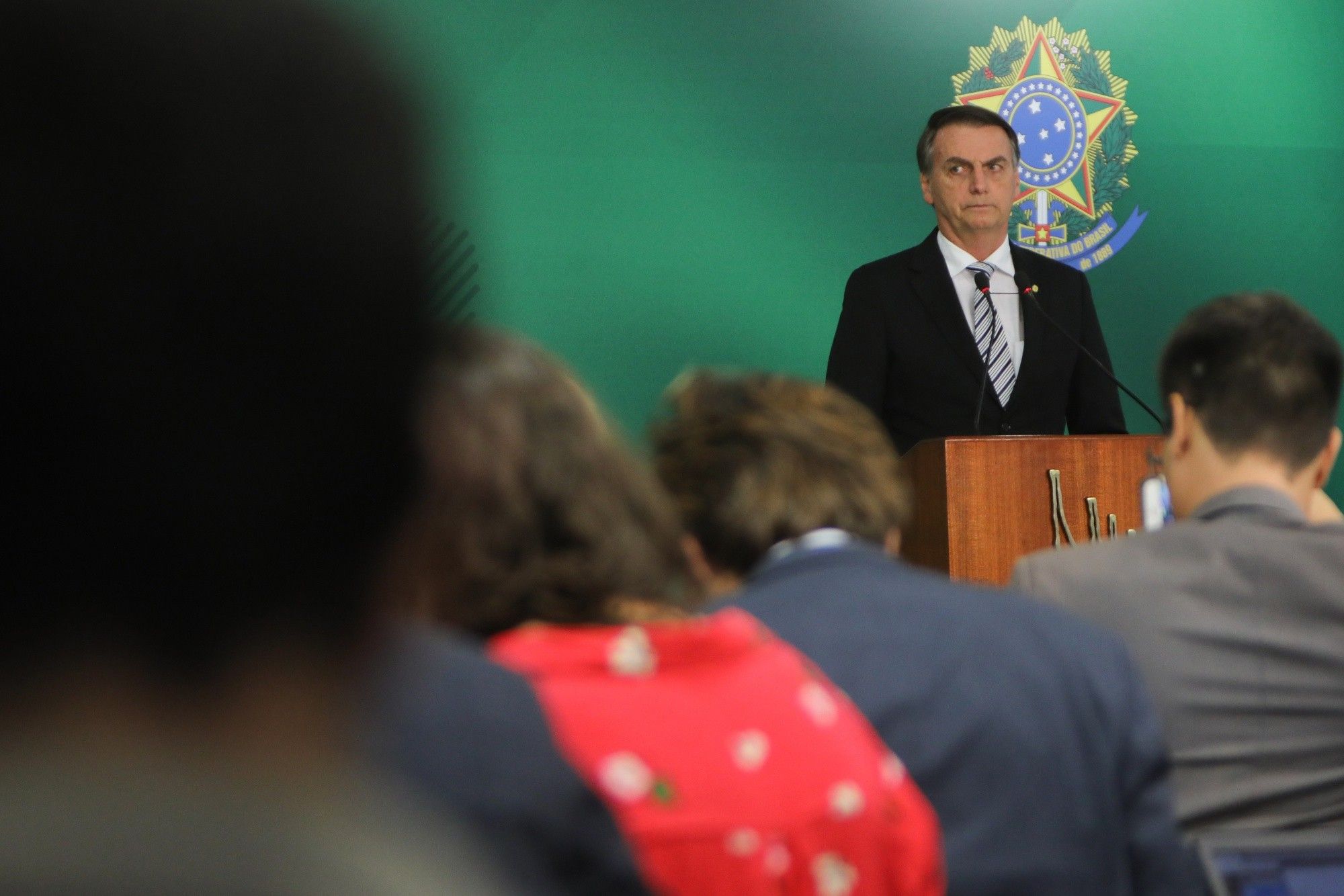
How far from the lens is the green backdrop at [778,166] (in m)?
4.77

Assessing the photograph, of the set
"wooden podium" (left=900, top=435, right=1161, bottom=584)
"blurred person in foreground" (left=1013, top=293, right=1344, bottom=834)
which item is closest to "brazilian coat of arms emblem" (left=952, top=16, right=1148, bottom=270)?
"wooden podium" (left=900, top=435, right=1161, bottom=584)

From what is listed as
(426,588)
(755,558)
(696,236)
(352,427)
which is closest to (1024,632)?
(755,558)

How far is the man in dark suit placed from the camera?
13.2 ft

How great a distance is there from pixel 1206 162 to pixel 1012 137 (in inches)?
45.5

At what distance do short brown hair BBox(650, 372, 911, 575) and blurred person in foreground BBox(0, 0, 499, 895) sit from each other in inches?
48.2

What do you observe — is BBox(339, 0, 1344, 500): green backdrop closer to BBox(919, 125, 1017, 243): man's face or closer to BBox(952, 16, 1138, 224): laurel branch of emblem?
BBox(952, 16, 1138, 224): laurel branch of emblem

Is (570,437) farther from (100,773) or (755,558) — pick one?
(100,773)

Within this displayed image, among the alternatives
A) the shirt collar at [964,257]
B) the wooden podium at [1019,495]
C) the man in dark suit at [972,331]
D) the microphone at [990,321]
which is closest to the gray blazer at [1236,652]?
the wooden podium at [1019,495]

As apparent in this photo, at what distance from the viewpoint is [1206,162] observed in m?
5.11

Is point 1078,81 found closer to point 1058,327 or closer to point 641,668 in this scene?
point 1058,327

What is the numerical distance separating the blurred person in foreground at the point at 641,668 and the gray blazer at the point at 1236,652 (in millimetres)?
518

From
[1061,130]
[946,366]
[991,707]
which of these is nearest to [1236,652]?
[991,707]

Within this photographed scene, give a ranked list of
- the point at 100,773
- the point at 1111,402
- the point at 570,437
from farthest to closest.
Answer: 1. the point at 1111,402
2. the point at 570,437
3. the point at 100,773

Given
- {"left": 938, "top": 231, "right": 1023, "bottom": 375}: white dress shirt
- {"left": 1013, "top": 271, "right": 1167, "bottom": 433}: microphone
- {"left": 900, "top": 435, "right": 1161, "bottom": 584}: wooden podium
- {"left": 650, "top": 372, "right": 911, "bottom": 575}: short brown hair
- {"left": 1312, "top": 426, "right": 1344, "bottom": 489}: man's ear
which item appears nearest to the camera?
{"left": 650, "top": 372, "right": 911, "bottom": 575}: short brown hair
